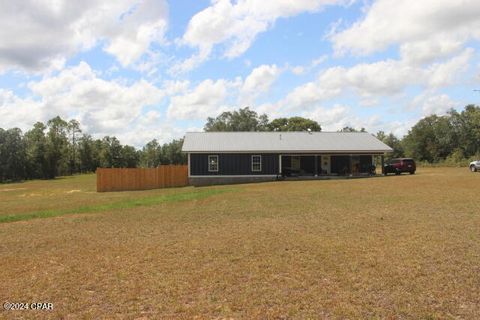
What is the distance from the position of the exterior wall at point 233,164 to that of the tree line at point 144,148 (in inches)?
1421

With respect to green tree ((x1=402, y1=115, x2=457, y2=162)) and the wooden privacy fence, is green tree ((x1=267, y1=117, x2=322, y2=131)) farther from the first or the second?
the wooden privacy fence

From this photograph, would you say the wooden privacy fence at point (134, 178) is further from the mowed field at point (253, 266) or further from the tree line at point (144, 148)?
the tree line at point (144, 148)

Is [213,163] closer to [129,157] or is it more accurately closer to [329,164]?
[329,164]

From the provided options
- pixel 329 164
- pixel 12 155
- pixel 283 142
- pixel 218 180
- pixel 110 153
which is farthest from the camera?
pixel 110 153

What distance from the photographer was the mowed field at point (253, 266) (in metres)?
5.48

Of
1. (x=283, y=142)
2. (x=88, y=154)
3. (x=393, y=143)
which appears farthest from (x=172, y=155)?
(x=283, y=142)

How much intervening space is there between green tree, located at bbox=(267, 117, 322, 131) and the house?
43.1 m

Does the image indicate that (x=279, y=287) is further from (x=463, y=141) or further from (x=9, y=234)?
(x=463, y=141)

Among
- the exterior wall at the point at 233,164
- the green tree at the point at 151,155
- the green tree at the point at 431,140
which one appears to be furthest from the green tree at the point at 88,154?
the green tree at the point at 431,140

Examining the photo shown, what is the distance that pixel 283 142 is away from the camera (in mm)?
38094

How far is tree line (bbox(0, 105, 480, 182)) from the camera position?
201 ft

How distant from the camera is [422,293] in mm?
5848

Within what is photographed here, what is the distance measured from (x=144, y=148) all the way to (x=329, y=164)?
67.5 metres

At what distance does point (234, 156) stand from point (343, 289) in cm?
2938
